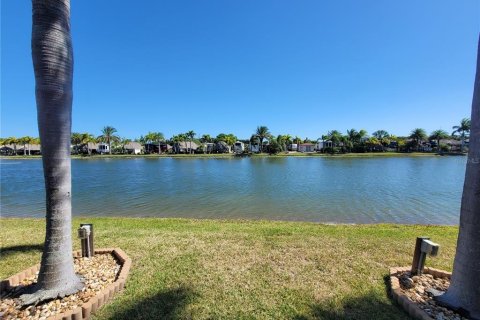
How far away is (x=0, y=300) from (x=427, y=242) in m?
6.04

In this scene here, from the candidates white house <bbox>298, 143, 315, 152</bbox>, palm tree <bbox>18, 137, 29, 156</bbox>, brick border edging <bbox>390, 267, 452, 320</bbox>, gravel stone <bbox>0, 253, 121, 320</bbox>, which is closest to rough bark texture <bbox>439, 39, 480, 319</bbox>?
brick border edging <bbox>390, 267, 452, 320</bbox>

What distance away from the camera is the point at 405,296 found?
346 cm

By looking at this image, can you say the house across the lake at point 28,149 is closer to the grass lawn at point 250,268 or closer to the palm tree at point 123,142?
the palm tree at point 123,142

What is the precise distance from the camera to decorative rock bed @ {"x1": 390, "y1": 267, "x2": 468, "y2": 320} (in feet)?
10.3

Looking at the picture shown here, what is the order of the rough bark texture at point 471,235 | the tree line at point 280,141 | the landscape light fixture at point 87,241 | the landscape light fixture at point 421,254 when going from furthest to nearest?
the tree line at point 280,141 < the landscape light fixture at point 87,241 < the landscape light fixture at point 421,254 < the rough bark texture at point 471,235

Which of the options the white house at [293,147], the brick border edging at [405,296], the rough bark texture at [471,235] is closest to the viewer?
the rough bark texture at [471,235]

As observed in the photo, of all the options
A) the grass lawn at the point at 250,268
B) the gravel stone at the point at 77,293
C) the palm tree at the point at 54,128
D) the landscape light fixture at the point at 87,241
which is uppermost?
the palm tree at the point at 54,128

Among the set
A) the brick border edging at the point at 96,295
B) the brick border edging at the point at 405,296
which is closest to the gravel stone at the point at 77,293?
the brick border edging at the point at 96,295

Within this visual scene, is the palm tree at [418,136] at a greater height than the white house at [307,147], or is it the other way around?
the palm tree at [418,136]

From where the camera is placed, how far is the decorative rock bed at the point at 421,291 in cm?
315

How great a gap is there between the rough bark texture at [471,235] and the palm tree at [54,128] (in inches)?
197

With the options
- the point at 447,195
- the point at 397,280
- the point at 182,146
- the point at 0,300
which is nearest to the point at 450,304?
the point at 397,280

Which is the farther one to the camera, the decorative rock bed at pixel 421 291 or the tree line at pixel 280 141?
the tree line at pixel 280 141

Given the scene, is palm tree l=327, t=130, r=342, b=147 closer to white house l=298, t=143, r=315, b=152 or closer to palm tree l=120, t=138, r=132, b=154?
white house l=298, t=143, r=315, b=152
